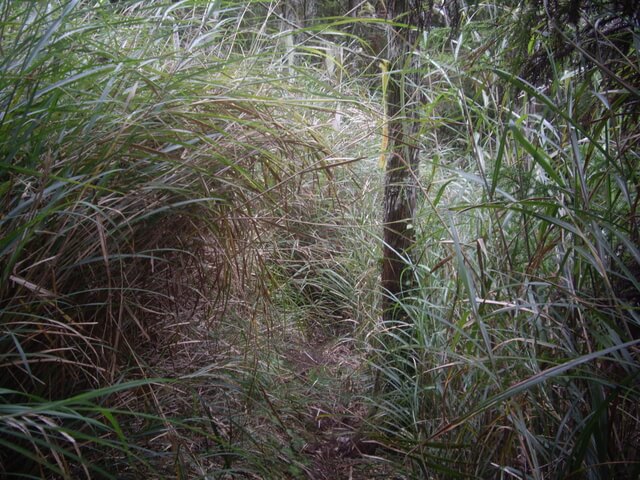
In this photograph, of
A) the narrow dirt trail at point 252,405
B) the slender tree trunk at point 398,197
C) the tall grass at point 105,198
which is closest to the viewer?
the tall grass at point 105,198

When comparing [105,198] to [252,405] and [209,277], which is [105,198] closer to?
[209,277]

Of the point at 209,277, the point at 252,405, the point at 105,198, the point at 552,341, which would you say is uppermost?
the point at 105,198

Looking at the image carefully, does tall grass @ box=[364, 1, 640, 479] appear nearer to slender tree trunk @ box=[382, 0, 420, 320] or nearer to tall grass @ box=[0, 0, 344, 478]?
slender tree trunk @ box=[382, 0, 420, 320]

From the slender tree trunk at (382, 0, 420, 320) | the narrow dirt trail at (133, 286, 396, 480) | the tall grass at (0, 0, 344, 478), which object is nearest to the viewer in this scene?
the tall grass at (0, 0, 344, 478)

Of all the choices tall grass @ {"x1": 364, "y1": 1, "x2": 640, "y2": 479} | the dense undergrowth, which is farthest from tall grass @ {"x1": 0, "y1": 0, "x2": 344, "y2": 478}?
tall grass @ {"x1": 364, "y1": 1, "x2": 640, "y2": 479}

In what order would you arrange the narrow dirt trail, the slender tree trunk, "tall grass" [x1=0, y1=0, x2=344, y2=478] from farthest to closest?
the slender tree trunk → the narrow dirt trail → "tall grass" [x1=0, y1=0, x2=344, y2=478]

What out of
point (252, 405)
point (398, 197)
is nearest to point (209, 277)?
point (252, 405)

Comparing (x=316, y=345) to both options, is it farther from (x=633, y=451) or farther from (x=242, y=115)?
(x=633, y=451)

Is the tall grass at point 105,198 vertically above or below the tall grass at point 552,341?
above

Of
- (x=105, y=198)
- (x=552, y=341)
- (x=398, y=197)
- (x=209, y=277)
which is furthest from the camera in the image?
(x=398, y=197)

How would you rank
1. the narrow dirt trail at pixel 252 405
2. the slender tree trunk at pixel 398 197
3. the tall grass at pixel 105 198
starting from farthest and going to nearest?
the slender tree trunk at pixel 398 197, the narrow dirt trail at pixel 252 405, the tall grass at pixel 105 198

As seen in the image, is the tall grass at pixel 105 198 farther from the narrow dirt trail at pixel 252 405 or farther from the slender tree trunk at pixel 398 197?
the slender tree trunk at pixel 398 197

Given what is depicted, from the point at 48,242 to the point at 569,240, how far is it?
158 centimetres

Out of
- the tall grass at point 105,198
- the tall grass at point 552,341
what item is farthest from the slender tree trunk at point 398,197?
the tall grass at point 105,198
